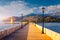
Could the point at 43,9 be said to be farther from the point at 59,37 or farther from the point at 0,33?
the point at 59,37

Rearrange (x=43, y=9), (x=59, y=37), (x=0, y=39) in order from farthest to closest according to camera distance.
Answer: (x=43, y=9)
(x=0, y=39)
(x=59, y=37)

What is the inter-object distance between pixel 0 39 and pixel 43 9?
10314mm

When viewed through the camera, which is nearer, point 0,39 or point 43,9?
point 0,39

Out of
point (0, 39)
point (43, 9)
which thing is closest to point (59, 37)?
point (0, 39)

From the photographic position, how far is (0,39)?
16.5 metres

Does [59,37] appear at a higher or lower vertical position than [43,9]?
lower

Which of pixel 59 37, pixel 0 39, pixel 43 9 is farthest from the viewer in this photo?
pixel 43 9

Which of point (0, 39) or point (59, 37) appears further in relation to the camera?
point (0, 39)

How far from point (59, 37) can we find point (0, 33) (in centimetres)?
645

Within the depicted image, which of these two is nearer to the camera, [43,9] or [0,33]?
[0,33]

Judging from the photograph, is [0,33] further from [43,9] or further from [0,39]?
[43,9]

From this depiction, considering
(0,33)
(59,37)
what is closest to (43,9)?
(0,33)

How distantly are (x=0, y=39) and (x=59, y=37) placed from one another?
603 centimetres

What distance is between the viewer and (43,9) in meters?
25.0
